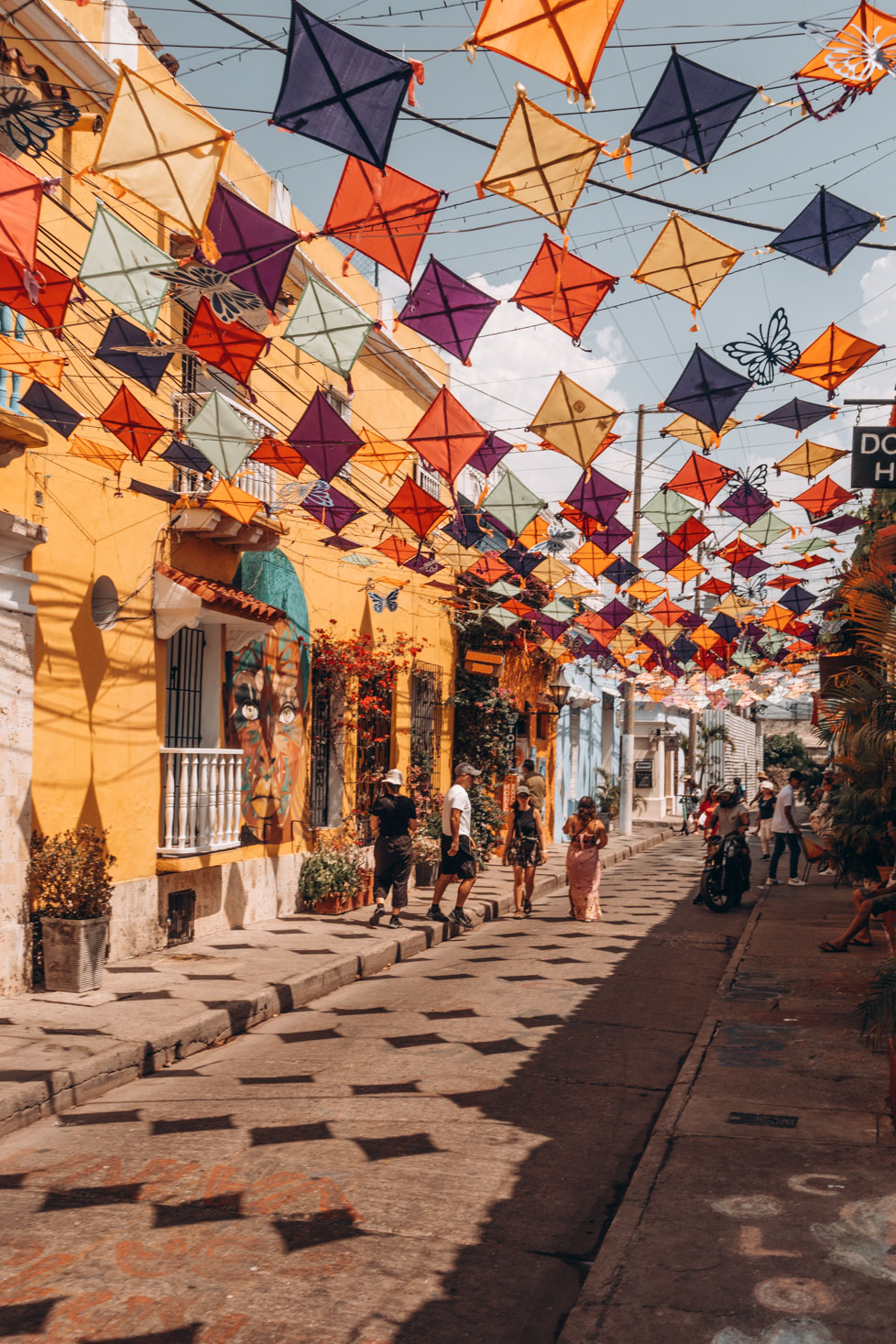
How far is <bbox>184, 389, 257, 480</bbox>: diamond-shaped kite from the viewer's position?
29.0ft

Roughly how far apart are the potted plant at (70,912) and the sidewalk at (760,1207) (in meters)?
4.54

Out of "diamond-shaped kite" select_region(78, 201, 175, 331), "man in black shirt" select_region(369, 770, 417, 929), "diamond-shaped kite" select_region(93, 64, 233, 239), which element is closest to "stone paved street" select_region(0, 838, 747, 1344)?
"man in black shirt" select_region(369, 770, 417, 929)

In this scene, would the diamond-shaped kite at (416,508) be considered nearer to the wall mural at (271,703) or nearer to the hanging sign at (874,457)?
the wall mural at (271,703)

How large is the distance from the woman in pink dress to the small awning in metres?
4.63

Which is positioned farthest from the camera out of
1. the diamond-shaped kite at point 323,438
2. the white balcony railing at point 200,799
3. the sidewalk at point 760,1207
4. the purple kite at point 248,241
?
the white balcony railing at point 200,799

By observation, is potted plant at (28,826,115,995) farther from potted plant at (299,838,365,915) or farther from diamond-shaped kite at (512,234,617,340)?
diamond-shaped kite at (512,234,617,340)

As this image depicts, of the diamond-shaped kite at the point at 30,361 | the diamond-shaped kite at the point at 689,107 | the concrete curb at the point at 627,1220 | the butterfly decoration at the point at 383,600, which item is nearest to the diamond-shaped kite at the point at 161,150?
the diamond-shaped kite at the point at 689,107

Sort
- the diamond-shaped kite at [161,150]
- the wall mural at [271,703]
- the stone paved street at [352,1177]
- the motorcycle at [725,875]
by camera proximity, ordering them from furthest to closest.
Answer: the motorcycle at [725,875] → the wall mural at [271,703] → the diamond-shaped kite at [161,150] → the stone paved street at [352,1177]

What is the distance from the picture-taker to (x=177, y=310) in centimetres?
1091

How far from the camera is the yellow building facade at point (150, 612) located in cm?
858

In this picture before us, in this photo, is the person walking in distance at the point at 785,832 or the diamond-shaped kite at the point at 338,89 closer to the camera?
the diamond-shaped kite at the point at 338,89

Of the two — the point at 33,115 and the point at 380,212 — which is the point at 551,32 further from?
the point at 33,115

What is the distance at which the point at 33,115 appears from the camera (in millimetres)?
6082

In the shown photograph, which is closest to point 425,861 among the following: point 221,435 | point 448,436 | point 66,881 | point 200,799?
point 200,799
